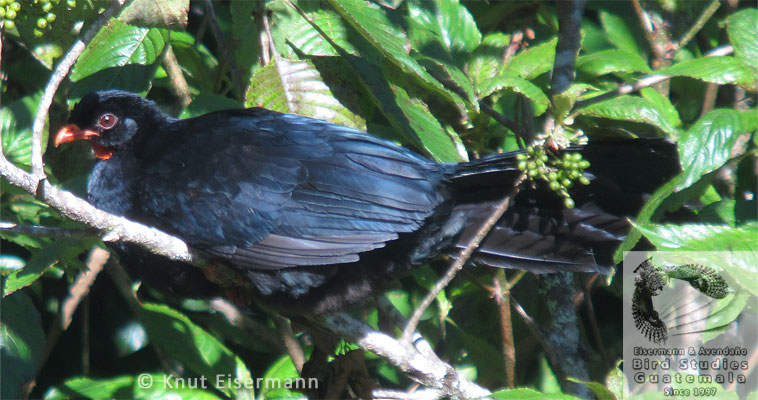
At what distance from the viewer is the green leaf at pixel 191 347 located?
3176 mm

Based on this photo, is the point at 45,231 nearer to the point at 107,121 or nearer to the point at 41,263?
the point at 41,263

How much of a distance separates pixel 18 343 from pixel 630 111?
276 centimetres

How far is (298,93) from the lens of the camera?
312 cm

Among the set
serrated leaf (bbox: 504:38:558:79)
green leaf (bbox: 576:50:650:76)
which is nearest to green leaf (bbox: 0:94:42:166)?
serrated leaf (bbox: 504:38:558:79)

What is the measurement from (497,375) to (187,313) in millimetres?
1810

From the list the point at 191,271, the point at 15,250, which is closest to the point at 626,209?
the point at 191,271

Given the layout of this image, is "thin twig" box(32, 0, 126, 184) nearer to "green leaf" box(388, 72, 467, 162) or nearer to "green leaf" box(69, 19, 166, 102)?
"green leaf" box(69, 19, 166, 102)

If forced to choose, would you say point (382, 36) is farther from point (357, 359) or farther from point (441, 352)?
point (441, 352)

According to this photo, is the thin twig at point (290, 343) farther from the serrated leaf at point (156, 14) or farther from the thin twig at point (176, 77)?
the serrated leaf at point (156, 14)

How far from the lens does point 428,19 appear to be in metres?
3.17

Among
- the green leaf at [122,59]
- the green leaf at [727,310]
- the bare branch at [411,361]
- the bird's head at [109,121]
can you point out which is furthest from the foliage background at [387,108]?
the bare branch at [411,361]

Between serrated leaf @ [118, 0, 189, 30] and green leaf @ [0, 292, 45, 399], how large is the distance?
Result: 4.98 feet

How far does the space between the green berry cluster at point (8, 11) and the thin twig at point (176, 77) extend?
4.03 feet

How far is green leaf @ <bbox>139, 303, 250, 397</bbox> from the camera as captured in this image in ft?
10.4
